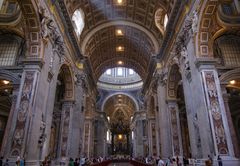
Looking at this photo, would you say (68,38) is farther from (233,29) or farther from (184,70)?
(233,29)

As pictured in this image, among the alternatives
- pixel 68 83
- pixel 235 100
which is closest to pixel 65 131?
pixel 68 83

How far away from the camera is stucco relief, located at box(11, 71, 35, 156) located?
7.94 metres

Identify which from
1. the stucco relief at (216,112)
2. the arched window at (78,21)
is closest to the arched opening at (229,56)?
the stucco relief at (216,112)

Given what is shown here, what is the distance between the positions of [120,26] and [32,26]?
11.9 m

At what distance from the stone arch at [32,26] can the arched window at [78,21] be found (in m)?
6.98

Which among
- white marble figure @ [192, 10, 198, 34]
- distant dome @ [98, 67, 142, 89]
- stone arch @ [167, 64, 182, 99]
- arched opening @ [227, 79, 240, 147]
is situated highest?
distant dome @ [98, 67, 142, 89]

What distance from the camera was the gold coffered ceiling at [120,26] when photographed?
17048 millimetres

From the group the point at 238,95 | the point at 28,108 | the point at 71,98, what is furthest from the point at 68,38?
the point at 238,95

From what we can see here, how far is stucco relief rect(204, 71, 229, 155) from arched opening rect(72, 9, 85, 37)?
475 inches

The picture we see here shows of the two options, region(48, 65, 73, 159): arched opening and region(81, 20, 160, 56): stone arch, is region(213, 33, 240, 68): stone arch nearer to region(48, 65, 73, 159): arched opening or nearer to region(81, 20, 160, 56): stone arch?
region(81, 20, 160, 56): stone arch

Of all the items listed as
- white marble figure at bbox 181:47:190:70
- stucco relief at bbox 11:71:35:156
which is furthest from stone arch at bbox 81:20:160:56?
stucco relief at bbox 11:71:35:156

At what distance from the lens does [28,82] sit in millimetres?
9164

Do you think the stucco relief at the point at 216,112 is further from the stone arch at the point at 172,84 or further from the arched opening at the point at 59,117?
the arched opening at the point at 59,117

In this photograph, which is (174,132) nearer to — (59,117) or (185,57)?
Result: (185,57)
